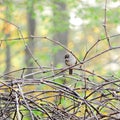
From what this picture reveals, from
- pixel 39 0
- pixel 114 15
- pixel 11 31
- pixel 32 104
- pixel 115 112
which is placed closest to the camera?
pixel 115 112

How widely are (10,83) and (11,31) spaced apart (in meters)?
11.6

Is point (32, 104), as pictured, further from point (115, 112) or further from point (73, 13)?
point (73, 13)

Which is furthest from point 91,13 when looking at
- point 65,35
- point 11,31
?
point 11,31

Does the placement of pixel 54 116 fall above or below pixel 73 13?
below

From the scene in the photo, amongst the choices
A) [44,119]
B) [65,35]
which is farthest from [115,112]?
[65,35]

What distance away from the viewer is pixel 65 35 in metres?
13.3

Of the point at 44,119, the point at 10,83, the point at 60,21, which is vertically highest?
the point at 60,21

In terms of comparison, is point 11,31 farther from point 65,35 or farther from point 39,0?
point 39,0

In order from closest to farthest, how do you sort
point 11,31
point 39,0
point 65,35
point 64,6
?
point 39,0
point 64,6
point 65,35
point 11,31

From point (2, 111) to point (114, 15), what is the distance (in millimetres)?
5978

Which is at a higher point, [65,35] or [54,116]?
[65,35]

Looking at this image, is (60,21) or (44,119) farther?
(60,21)

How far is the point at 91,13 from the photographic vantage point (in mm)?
9008

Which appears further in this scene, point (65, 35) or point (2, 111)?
point (65, 35)
